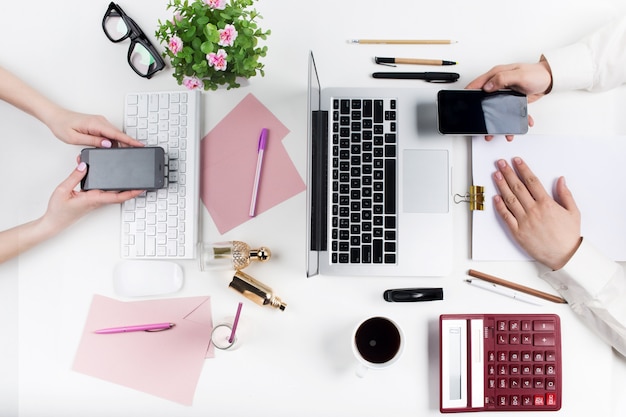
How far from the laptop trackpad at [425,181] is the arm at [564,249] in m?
0.11

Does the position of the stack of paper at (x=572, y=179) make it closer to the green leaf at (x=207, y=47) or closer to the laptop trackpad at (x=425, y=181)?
the laptop trackpad at (x=425, y=181)

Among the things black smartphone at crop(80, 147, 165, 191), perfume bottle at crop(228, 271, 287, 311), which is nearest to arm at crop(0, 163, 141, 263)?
black smartphone at crop(80, 147, 165, 191)

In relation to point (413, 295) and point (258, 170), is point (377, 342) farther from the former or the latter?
point (258, 170)

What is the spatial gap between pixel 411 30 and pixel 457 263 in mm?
498

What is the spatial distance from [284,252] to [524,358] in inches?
20.6

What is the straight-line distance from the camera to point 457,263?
938 millimetres

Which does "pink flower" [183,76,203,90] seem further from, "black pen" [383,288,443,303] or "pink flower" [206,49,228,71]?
"black pen" [383,288,443,303]

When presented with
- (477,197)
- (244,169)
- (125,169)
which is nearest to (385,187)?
(477,197)

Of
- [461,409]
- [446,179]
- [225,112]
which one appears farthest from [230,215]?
[461,409]

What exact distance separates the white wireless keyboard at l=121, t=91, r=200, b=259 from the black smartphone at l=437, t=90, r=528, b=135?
0.50 meters

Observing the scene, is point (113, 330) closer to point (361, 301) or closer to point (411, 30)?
point (361, 301)

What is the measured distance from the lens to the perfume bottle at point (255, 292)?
35.8 inches

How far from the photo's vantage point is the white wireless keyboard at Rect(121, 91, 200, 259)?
932 millimetres

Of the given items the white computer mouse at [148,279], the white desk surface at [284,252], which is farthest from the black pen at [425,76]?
the white computer mouse at [148,279]
